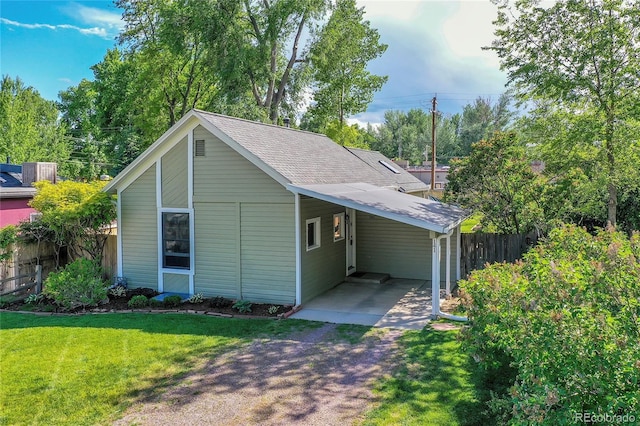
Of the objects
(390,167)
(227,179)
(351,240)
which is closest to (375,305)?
(351,240)

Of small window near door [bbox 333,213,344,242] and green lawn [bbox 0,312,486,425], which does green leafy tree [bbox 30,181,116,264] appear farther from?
small window near door [bbox 333,213,344,242]

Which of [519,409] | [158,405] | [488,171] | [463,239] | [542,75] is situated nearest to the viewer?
[519,409]

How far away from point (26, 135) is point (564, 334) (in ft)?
116

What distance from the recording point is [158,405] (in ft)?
19.5

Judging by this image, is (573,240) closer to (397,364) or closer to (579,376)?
(397,364)

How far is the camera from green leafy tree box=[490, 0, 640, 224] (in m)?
11.8

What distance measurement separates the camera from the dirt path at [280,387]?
18.5 feet

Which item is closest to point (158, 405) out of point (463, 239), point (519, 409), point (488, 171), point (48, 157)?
point (519, 409)

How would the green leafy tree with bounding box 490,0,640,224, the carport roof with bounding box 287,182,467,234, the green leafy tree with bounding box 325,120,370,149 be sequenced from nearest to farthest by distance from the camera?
the carport roof with bounding box 287,182,467,234 → the green leafy tree with bounding box 490,0,640,224 → the green leafy tree with bounding box 325,120,370,149

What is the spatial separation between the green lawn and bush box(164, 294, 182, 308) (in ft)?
2.41

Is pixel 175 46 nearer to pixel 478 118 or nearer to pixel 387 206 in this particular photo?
pixel 387 206

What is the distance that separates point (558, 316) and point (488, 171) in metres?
11.4

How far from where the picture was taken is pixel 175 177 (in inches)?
463

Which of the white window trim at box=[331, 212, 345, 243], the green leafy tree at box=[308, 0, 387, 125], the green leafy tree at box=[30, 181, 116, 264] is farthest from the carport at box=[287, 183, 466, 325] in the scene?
the green leafy tree at box=[308, 0, 387, 125]
